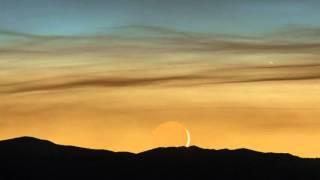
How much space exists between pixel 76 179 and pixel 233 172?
23.2 m

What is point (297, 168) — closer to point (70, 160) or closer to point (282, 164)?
point (282, 164)

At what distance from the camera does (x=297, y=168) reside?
408 feet

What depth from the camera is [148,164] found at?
129375 millimetres

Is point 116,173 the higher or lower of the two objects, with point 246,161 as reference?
lower

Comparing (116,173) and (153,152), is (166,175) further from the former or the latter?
(153,152)

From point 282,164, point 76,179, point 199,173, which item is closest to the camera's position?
point 76,179

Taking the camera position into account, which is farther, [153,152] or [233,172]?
[153,152]

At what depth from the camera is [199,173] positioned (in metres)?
119

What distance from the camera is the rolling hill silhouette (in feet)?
378

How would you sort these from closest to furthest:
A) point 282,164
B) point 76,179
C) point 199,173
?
point 76,179, point 199,173, point 282,164

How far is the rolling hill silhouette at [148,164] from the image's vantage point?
115m

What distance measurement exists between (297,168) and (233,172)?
9331mm

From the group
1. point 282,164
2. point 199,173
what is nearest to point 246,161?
point 282,164

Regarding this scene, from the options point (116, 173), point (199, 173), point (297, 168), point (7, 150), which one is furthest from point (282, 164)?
point (7, 150)
